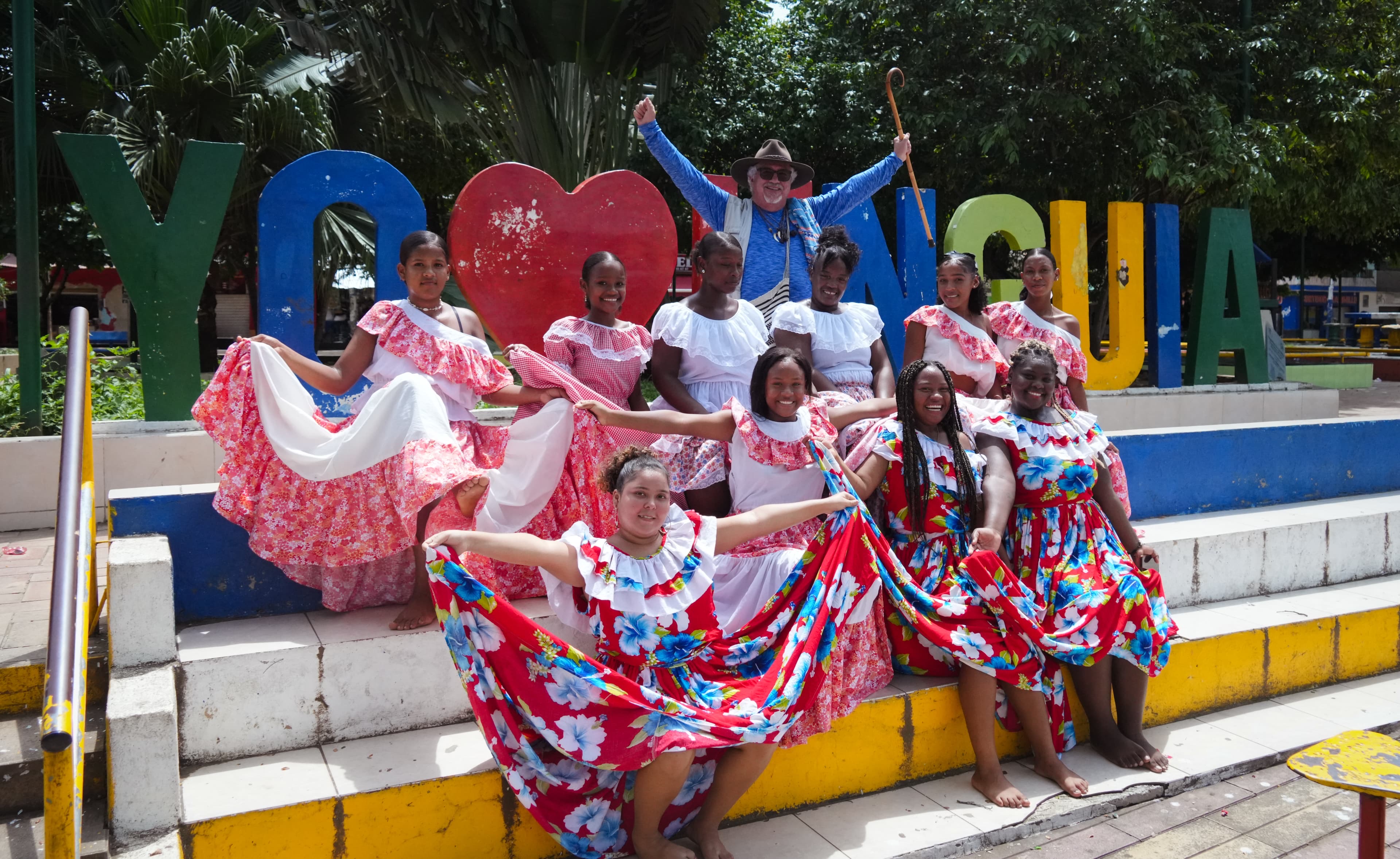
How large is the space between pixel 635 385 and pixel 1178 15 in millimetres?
11570

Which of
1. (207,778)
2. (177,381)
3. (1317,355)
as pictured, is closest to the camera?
(207,778)

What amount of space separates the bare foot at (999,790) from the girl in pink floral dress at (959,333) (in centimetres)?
214

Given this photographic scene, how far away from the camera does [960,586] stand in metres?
4.01

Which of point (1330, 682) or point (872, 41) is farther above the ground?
point (872, 41)

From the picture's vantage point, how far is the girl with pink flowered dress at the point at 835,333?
15.7 ft

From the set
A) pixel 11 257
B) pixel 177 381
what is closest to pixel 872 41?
pixel 177 381

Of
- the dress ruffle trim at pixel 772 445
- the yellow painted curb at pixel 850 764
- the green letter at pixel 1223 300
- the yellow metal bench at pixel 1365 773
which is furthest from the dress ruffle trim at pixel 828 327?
the green letter at pixel 1223 300

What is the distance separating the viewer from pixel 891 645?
429 centimetres

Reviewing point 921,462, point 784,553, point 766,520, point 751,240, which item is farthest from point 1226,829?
point 751,240

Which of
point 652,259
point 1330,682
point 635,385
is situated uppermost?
point 652,259

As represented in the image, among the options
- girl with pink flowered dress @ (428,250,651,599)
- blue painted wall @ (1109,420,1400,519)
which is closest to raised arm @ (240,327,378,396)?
girl with pink flowered dress @ (428,250,651,599)

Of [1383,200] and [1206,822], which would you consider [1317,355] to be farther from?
[1206,822]

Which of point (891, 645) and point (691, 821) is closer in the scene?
point (691, 821)

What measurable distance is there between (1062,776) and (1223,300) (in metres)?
6.81
